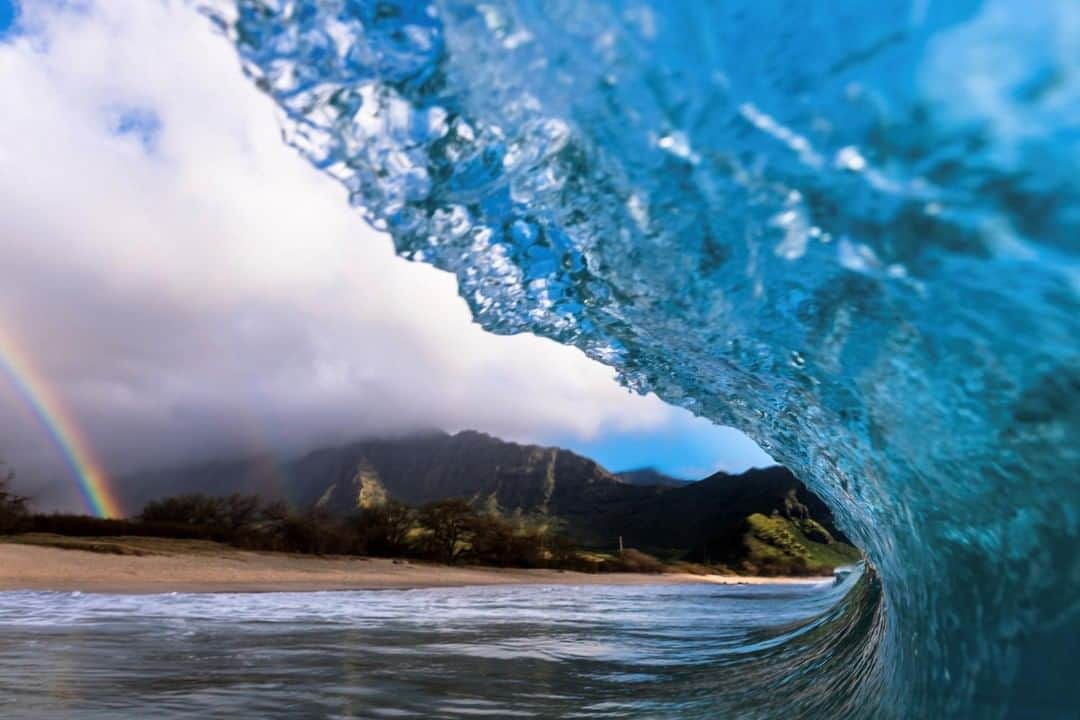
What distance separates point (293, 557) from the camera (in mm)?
21547

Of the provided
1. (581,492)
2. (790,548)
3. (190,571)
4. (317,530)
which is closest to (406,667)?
(190,571)

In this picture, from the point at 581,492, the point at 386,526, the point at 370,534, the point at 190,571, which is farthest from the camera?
the point at 581,492

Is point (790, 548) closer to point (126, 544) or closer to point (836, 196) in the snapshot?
point (126, 544)

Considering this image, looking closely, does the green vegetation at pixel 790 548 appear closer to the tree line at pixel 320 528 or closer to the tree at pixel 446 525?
the tree line at pixel 320 528

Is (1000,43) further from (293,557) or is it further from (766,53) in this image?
(293,557)

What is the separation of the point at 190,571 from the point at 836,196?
54.7 feet

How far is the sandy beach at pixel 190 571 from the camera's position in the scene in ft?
39.1

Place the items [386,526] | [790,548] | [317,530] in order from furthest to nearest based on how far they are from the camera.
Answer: [790,548] < [386,526] < [317,530]

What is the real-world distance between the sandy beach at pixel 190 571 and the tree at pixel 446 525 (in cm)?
412

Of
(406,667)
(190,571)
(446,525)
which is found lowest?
(190,571)

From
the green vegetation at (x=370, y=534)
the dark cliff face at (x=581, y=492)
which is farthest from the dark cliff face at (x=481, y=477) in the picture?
the green vegetation at (x=370, y=534)

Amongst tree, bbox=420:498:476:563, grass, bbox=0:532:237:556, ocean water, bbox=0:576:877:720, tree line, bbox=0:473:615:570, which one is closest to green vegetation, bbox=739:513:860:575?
tree line, bbox=0:473:615:570

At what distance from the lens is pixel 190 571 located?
15.0m

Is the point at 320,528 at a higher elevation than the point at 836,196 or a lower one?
lower
